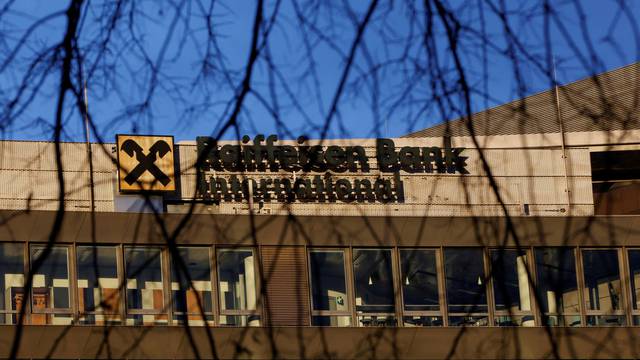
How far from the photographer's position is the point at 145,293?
1032 inches

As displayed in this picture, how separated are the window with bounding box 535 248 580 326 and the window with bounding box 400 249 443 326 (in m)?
2.54

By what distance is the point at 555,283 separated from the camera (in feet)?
99.0

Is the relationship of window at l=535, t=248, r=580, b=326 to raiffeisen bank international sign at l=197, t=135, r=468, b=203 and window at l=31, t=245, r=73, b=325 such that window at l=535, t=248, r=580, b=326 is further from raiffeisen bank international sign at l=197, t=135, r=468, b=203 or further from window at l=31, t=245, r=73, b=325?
window at l=31, t=245, r=73, b=325

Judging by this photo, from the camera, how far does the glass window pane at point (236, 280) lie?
1065 inches

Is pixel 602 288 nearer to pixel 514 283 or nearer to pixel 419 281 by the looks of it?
pixel 514 283

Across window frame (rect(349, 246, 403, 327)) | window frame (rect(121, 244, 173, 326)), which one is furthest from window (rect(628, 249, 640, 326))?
window frame (rect(121, 244, 173, 326))

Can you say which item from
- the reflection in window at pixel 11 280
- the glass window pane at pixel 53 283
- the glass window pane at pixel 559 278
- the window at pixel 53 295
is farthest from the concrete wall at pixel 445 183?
the reflection in window at pixel 11 280

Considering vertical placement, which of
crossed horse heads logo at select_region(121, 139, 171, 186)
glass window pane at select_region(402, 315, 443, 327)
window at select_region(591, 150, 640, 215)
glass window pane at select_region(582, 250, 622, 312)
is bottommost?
glass window pane at select_region(402, 315, 443, 327)

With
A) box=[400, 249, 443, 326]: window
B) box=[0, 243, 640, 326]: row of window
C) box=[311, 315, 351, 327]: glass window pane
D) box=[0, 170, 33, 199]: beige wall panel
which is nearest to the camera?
box=[0, 243, 640, 326]: row of window

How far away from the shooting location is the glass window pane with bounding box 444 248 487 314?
2834cm

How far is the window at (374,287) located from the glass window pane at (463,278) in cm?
141

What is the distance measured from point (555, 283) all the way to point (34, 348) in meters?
12.9

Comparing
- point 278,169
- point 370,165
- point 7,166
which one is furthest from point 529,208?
point 7,166

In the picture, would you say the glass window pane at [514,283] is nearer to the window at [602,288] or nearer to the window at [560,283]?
the window at [560,283]
